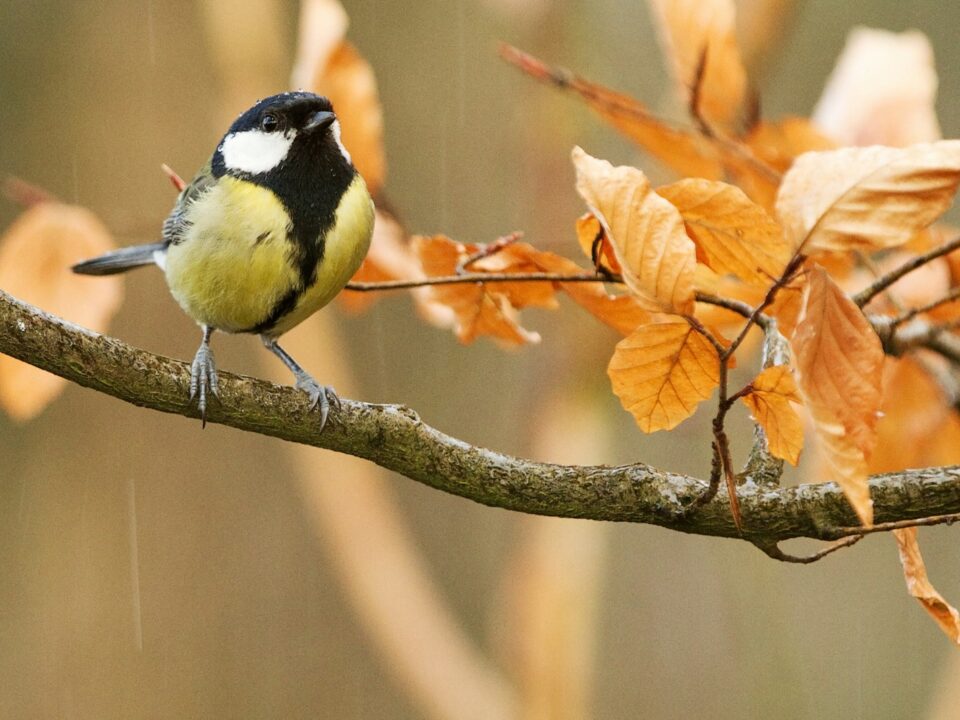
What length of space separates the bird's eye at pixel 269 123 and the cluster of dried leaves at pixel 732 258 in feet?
0.71

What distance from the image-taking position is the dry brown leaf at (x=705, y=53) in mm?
821

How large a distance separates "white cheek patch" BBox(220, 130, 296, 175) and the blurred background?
125cm

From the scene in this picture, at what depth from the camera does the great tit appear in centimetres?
108

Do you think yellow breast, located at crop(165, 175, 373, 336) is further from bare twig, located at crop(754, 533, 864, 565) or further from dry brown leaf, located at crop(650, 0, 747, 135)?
bare twig, located at crop(754, 533, 864, 565)


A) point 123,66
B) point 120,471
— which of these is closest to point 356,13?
point 123,66

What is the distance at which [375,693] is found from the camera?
2.74 meters

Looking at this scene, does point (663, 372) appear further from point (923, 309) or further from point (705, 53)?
point (705, 53)

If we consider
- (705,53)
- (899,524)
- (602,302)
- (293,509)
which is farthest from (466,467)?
(293,509)

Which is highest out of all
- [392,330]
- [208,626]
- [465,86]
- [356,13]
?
[356,13]

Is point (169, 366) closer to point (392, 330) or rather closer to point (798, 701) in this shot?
point (798, 701)

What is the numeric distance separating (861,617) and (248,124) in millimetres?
2266

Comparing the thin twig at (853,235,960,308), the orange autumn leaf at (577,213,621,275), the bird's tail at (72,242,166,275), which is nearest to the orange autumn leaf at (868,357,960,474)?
the thin twig at (853,235,960,308)

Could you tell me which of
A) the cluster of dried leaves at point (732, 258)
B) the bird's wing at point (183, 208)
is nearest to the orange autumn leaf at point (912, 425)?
the cluster of dried leaves at point (732, 258)

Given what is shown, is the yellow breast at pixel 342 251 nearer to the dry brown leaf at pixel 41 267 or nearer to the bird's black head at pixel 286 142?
the bird's black head at pixel 286 142
